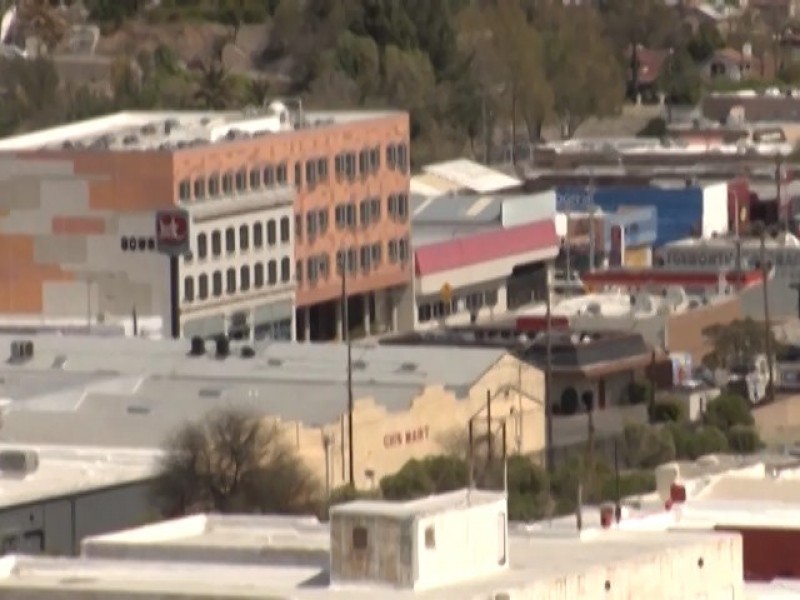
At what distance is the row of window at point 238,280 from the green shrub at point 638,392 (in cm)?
677

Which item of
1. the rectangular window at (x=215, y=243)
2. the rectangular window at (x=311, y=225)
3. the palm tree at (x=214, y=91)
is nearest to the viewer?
the rectangular window at (x=215, y=243)

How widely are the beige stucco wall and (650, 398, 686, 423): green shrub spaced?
2.49 metres

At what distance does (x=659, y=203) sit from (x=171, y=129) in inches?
488

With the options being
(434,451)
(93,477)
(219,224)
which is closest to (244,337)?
(219,224)

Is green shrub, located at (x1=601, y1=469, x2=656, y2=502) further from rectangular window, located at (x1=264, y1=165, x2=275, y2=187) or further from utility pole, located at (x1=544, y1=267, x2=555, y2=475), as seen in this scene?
rectangular window, located at (x1=264, y1=165, x2=275, y2=187)

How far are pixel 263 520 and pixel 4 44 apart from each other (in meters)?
59.2

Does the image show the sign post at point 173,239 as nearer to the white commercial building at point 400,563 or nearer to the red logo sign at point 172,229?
the red logo sign at point 172,229

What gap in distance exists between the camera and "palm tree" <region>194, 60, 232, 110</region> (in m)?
71.9

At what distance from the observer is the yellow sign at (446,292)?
2247 inches

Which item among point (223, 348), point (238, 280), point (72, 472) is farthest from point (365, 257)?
point (72, 472)

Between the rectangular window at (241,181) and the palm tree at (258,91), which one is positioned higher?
the rectangular window at (241,181)

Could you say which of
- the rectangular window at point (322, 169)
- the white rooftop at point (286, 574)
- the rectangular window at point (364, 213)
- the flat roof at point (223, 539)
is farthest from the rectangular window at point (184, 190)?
the white rooftop at point (286, 574)

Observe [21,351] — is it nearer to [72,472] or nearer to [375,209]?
[72,472]

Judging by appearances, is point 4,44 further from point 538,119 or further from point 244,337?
point 244,337
